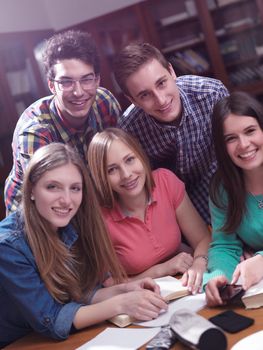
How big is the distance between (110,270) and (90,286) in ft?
0.30

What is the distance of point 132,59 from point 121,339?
1094 millimetres

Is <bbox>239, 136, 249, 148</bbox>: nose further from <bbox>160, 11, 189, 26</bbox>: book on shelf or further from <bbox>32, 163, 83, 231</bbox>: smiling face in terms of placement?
<bbox>160, 11, 189, 26</bbox>: book on shelf

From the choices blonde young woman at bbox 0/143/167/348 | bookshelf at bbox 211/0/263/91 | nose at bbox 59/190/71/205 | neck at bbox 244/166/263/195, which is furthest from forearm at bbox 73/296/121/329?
bookshelf at bbox 211/0/263/91

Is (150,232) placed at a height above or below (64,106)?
below

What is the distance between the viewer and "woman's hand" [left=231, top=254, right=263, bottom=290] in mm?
1430

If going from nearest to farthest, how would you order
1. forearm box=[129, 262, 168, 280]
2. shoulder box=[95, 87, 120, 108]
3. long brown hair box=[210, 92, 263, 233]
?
long brown hair box=[210, 92, 263, 233] < forearm box=[129, 262, 168, 280] < shoulder box=[95, 87, 120, 108]

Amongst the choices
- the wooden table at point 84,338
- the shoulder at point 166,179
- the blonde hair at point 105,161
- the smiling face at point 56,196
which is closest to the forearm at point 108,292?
the wooden table at point 84,338

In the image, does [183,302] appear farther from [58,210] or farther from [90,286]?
[58,210]

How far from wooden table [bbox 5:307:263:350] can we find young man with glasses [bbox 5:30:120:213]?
71 cm

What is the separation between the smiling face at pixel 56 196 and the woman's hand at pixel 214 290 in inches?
20.1

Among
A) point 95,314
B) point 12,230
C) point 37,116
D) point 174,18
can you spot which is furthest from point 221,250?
point 174,18

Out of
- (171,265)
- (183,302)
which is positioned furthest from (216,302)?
(171,265)

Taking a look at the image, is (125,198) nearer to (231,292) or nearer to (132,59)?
(132,59)

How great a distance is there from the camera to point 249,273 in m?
1.46
